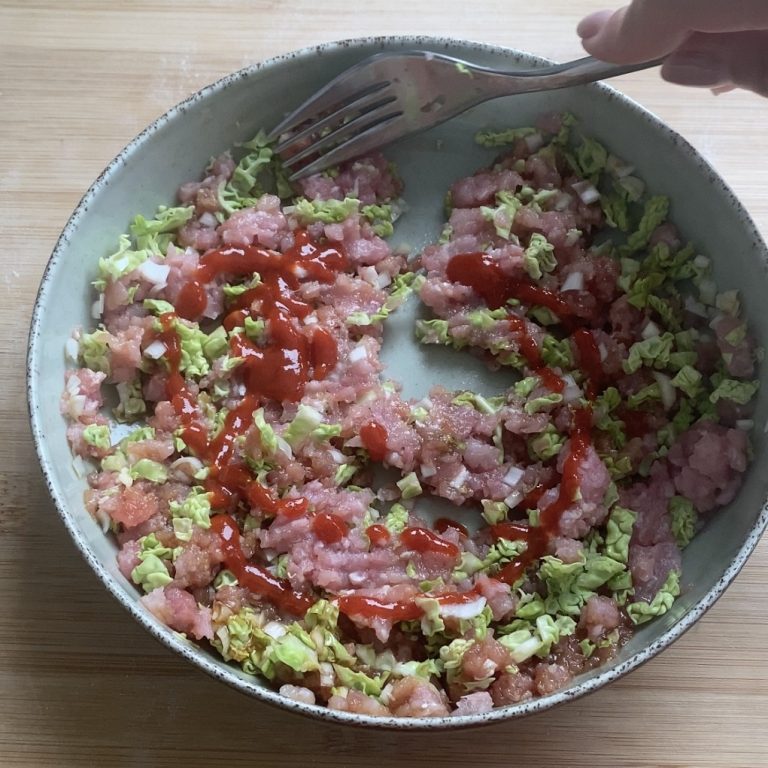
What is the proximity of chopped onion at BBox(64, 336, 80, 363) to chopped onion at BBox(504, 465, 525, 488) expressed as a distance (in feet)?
2.98

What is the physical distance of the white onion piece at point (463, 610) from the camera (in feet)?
5.58

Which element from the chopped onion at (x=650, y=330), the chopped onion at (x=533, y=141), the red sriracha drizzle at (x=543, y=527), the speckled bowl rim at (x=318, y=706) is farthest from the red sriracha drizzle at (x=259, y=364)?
the chopped onion at (x=650, y=330)

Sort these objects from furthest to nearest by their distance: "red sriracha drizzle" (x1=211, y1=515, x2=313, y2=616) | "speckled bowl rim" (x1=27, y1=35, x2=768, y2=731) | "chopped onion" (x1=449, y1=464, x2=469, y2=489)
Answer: "chopped onion" (x1=449, y1=464, x2=469, y2=489), "red sriracha drizzle" (x1=211, y1=515, x2=313, y2=616), "speckled bowl rim" (x1=27, y1=35, x2=768, y2=731)

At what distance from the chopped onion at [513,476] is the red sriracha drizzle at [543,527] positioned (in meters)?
0.08

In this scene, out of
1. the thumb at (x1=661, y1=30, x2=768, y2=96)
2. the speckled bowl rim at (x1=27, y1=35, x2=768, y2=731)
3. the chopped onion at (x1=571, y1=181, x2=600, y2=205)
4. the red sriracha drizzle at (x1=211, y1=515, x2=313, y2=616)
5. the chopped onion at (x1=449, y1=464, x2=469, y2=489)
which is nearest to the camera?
the speckled bowl rim at (x1=27, y1=35, x2=768, y2=731)

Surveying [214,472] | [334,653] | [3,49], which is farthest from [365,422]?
[3,49]

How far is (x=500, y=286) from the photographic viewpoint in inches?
77.7

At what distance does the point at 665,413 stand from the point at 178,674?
113cm

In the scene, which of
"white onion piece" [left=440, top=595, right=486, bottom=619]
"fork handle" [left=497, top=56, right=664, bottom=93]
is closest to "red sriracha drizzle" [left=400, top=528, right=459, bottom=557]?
"white onion piece" [left=440, top=595, right=486, bottom=619]

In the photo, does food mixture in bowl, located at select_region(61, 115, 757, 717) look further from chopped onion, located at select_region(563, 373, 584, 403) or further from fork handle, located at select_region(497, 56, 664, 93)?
fork handle, located at select_region(497, 56, 664, 93)

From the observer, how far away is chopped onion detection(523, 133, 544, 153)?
1989 millimetres

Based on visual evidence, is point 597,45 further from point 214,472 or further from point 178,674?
point 178,674

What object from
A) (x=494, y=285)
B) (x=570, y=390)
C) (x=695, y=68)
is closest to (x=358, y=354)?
(x=494, y=285)

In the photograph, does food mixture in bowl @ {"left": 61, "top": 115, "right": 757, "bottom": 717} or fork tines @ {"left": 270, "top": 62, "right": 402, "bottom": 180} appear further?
fork tines @ {"left": 270, "top": 62, "right": 402, "bottom": 180}
